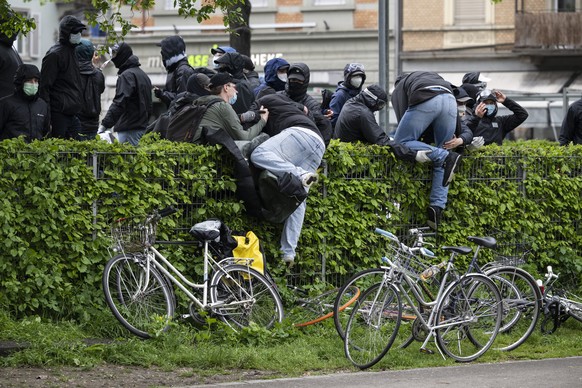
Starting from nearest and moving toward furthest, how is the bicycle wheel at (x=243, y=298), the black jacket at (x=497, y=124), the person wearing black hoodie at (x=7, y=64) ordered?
1. the bicycle wheel at (x=243, y=298)
2. the person wearing black hoodie at (x=7, y=64)
3. the black jacket at (x=497, y=124)

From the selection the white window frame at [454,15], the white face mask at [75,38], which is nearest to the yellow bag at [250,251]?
the white face mask at [75,38]

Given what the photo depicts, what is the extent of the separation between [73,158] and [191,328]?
1.82 meters

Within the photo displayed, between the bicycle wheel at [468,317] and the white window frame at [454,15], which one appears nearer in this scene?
the bicycle wheel at [468,317]

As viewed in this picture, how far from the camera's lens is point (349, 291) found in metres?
10.5

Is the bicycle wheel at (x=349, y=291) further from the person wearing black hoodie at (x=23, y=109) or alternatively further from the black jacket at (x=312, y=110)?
the person wearing black hoodie at (x=23, y=109)

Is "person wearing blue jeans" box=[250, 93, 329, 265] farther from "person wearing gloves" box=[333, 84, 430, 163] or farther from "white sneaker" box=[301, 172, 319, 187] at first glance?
"person wearing gloves" box=[333, 84, 430, 163]

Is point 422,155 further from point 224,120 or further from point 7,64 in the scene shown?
point 7,64

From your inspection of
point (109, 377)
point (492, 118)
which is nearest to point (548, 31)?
point (492, 118)

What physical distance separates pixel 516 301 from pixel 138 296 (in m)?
3.43

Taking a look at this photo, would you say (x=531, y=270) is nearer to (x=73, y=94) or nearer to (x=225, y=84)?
(x=225, y=84)

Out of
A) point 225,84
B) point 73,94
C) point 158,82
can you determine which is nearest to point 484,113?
point 225,84

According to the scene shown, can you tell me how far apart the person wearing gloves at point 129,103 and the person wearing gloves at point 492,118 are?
3795mm

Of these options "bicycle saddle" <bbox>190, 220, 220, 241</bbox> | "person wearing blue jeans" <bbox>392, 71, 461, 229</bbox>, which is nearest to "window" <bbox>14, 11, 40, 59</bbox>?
"person wearing blue jeans" <bbox>392, 71, 461, 229</bbox>

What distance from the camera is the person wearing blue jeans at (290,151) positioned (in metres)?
11.7
